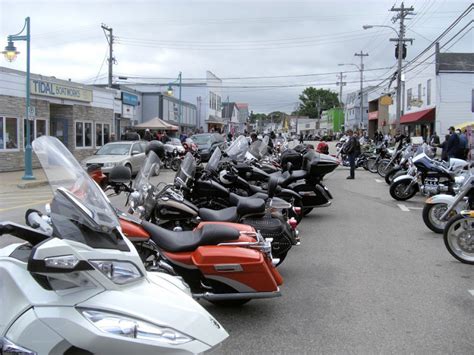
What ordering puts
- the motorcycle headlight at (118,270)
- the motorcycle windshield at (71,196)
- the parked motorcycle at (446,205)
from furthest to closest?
the parked motorcycle at (446,205) < the motorcycle windshield at (71,196) < the motorcycle headlight at (118,270)

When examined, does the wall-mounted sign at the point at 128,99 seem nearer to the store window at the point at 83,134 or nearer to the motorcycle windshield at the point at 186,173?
the store window at the point at 83,134

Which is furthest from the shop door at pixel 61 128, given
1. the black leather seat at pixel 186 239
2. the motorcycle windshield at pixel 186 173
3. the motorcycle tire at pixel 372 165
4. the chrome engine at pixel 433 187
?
the black leather seat at pixel 186 239

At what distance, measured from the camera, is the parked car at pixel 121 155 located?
1898 centimetres

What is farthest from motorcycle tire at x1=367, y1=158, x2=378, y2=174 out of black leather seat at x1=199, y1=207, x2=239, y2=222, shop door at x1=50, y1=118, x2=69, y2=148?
black leather seat at x1=199, y1=207, x2=239, y2=222

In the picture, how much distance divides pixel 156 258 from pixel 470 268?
444 centimetres

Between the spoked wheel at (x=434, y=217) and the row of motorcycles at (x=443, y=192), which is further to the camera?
the spoked wheel at (x=434, y=217)

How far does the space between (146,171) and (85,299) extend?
358 centimetres

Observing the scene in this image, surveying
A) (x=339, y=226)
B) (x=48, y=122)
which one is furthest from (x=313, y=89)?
(x=339, y=226)

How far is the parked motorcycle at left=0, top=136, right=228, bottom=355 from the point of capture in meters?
2.49

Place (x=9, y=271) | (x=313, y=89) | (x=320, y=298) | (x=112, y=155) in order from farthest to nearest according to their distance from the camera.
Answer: (x=313, y=89), (x=112, y=155), (x=320, y=298), (x=9, y=271)

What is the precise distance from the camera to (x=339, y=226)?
9875mm

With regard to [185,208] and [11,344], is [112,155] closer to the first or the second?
[185,208]

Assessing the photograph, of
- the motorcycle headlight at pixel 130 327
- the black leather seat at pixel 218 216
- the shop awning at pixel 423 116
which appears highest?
the shop awning at pixel 423 116

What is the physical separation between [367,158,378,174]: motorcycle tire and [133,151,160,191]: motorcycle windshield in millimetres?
17173
